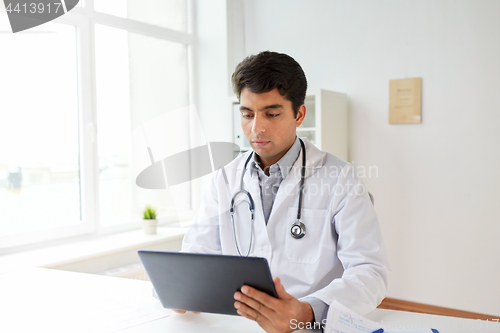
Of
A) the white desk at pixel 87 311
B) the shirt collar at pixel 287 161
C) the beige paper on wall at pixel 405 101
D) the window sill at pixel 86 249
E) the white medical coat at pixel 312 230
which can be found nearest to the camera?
the white desk at pixel 87 311

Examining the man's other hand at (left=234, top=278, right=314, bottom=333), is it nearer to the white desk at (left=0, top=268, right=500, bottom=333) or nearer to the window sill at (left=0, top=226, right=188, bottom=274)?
the white desk at (left=0, top=268, right=500, bottom=333)

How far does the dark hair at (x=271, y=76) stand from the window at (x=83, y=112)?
160 centimetres

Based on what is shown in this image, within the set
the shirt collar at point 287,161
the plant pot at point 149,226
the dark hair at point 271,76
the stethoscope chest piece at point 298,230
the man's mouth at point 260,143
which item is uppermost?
the dark hair at point 271,76

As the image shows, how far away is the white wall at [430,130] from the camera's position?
→ 8.91ft

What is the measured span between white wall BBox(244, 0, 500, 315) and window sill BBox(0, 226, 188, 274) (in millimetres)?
1529

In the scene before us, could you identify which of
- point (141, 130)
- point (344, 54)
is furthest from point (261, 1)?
point (141, 130)

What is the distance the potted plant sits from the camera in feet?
9.75

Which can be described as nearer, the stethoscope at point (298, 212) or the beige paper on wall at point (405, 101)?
the stethoscope at point (298, 212)

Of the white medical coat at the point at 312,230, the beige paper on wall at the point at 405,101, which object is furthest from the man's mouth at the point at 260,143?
the beige paper on wall at the point at 405,101

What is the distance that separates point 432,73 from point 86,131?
2311 mm

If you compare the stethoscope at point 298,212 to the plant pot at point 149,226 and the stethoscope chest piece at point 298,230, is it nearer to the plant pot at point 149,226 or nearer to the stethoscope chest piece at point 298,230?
the stethoscope chest piece at point 298,230

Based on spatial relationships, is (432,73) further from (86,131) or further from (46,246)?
(46,246)

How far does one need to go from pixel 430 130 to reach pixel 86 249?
2.32m

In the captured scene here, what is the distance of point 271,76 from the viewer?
1434 millimetres
